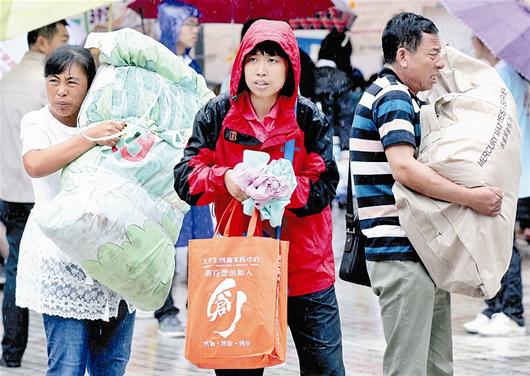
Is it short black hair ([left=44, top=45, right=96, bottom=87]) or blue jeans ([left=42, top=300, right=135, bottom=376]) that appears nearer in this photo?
blue jeans ([left=42, top=300, right=135, bottom=376])

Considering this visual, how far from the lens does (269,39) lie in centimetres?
452

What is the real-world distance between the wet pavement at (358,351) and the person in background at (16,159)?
243 mm

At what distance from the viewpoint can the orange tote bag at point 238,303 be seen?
4297 millimetres

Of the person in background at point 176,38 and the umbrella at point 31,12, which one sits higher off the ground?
the umbrella at point 31,12

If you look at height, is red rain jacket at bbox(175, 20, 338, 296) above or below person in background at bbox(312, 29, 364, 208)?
above

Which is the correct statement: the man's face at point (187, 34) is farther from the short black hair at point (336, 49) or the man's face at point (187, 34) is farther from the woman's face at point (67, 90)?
the woman's face at point (67, 90)

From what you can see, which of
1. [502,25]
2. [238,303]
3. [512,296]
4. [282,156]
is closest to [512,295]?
[512,296]

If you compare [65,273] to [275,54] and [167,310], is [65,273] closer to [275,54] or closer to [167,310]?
[275,54]

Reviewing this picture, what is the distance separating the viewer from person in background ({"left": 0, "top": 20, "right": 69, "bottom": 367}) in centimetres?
726

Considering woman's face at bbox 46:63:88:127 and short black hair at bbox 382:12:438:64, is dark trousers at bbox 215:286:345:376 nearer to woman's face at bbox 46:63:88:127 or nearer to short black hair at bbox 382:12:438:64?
short black hair at bbox 382:12:438:64

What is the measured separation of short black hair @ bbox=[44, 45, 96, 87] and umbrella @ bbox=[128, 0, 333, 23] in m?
3.47

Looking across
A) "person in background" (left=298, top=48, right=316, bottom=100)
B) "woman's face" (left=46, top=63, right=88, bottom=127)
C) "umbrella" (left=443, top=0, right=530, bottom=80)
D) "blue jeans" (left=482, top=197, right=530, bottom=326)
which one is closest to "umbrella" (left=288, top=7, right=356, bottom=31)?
"person in background" (left=298, top=48, right=316, bottom=100)

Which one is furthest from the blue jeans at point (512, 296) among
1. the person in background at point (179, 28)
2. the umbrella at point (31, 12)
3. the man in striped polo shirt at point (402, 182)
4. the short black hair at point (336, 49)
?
the umbrella at point (31, 12)

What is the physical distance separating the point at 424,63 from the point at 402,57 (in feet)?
0.34
